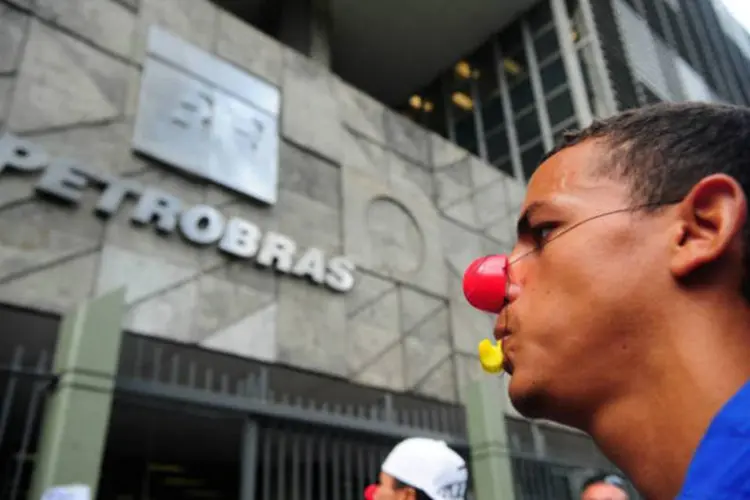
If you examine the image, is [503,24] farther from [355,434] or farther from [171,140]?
[355,434]

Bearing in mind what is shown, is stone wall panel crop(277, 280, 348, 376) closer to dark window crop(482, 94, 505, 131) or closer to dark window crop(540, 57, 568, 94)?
dark window crop(540, 57, 568, 94)

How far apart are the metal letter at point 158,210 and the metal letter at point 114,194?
0.46ft

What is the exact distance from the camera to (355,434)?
19.5ft

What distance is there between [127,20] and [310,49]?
664cm

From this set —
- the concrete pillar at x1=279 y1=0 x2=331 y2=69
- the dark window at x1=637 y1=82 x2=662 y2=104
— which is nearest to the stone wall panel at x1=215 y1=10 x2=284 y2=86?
the concrete pillar at x1=279 y1=0 x2=331 y2=69

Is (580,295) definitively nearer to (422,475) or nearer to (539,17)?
(422,475)

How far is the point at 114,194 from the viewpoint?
6.91 m

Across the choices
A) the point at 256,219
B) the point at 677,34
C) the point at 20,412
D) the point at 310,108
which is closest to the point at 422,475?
the point at 256,219

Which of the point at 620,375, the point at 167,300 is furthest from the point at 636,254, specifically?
the point at 167,300

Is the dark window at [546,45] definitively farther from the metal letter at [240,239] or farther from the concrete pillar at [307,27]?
the metal letter at [240,239]

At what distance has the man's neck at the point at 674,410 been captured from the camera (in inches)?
34.9

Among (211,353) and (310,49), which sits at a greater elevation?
(310,49)

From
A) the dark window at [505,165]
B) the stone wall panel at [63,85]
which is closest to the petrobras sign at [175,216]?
the stone wall panel at [63,85]

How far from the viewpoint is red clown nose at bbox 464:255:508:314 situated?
1.21 metres
